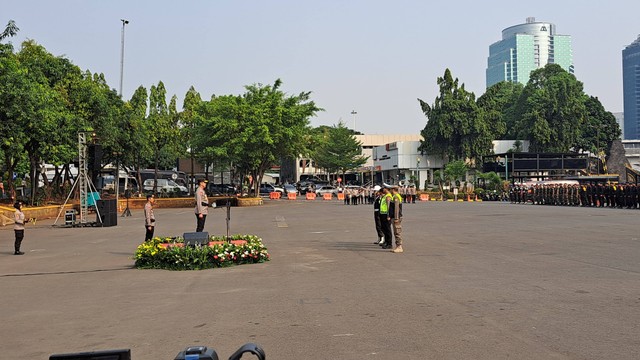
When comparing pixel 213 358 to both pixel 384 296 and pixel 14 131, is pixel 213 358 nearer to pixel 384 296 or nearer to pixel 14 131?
pixel 384 296

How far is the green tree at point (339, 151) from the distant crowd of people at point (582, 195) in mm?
44799

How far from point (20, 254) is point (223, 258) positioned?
281 inches

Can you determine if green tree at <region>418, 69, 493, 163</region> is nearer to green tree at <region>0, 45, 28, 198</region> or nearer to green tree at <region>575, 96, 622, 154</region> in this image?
green tree at <region>575, 96, 622, 154</region>

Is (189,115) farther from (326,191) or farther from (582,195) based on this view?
(582,195)

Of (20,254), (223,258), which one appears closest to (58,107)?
(20,254)

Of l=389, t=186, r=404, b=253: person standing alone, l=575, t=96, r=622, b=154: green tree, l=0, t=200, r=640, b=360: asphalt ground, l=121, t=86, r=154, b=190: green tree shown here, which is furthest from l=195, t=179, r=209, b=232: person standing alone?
l=575, t=96, r=622, b=154: green tree

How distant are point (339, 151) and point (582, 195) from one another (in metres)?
56.1

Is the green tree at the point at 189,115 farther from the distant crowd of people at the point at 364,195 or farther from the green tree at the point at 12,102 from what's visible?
the green tree at the point at 12,102

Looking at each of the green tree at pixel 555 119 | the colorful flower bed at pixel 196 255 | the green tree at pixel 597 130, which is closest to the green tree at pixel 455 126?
the green tree at pixel 555 119

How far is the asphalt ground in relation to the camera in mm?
7086

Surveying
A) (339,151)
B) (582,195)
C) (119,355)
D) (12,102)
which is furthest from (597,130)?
(119,355)

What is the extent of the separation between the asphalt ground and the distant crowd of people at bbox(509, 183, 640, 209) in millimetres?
24033

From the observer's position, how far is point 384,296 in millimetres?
10117

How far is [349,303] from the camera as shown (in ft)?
31.3
